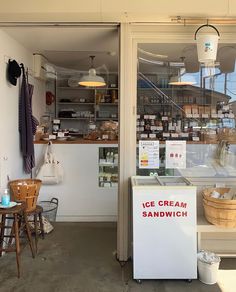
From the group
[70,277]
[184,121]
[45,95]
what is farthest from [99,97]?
[70,277]

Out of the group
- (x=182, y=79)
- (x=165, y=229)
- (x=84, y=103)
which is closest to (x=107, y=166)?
(x=182, y=79)

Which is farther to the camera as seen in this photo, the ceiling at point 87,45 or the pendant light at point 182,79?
the pendant light at point 182,79

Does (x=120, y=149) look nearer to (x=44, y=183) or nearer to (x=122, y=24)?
(x=122, y=24)

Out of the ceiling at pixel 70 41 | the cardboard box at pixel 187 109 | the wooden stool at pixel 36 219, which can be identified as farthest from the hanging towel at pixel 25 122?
the cardboard box at pixel 187 109

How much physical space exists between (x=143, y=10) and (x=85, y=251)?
8.30 feet

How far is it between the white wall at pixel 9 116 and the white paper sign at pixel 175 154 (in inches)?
71.5

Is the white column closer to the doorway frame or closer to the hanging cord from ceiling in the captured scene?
the doorway frame

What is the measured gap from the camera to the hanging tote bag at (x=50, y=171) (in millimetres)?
4578

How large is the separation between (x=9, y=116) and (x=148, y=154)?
171cm

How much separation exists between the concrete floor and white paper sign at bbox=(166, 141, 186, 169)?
1.07 meters

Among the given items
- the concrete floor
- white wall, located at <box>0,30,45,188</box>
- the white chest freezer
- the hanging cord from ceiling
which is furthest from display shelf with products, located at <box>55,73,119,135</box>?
the white chest freezer

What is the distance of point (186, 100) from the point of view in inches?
137

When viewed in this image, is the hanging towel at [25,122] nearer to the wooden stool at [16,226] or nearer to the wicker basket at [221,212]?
the wooden stool at [16,226]

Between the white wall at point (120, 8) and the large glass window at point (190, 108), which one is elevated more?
the white wall at point (120, 8)
